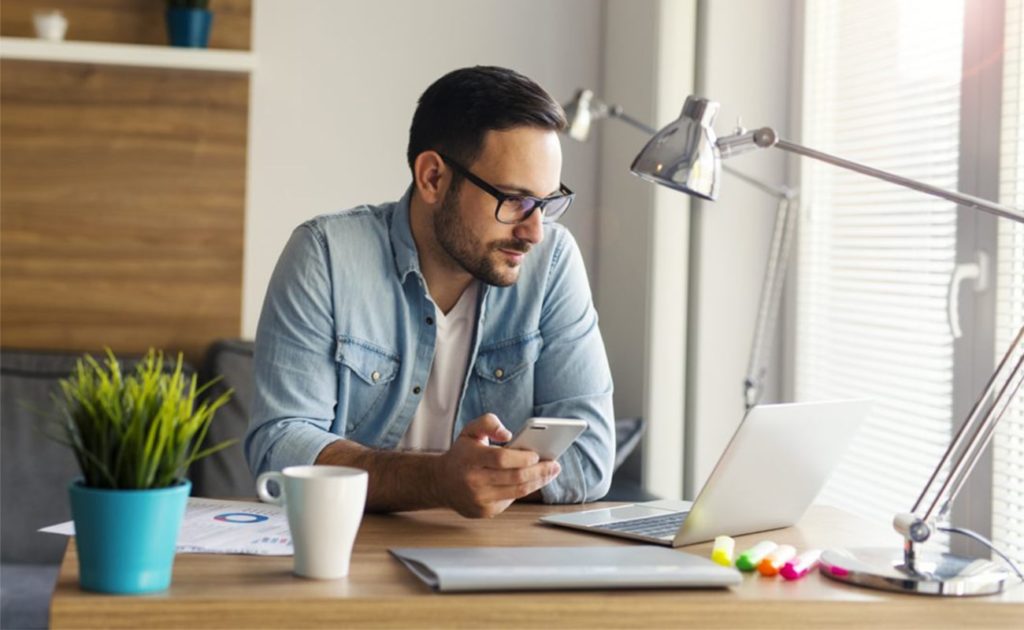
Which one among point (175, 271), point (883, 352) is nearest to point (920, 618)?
point (883, 352)

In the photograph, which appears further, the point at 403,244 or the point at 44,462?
the point at 44,462

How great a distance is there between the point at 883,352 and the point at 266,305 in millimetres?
1541

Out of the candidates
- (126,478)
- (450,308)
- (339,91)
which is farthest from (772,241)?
(126,478)

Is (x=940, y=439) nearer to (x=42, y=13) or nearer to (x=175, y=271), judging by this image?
(x=175, y=271)

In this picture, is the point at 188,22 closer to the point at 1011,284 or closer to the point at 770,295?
the point at 770,295

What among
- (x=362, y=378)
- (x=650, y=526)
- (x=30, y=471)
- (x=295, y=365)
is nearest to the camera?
(x=650, y=526)

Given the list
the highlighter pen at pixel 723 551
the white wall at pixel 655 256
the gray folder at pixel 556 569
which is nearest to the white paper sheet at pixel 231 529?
the gray folder at pixel 556 569

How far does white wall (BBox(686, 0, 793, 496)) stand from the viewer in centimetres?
347

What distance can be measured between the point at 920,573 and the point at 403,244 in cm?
100

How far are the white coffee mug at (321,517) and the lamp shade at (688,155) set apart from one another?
640mm

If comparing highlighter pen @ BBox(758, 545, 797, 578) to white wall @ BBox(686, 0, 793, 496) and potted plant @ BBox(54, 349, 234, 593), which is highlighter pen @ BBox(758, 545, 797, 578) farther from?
white wall @ BBox(686, 0, 793, 496)

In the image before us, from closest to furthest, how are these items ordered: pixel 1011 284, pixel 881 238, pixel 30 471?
1. pixel 1011 284
2. pixel 881 238
3. pixel 30 471

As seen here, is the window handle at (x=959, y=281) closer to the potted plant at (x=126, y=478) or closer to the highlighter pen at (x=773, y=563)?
the highlighter pen at (x=773, y=563)

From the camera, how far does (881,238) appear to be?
9.80 feet
